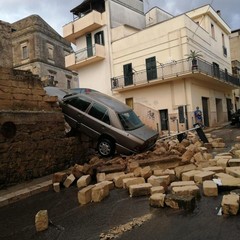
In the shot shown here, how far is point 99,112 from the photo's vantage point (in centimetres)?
1015

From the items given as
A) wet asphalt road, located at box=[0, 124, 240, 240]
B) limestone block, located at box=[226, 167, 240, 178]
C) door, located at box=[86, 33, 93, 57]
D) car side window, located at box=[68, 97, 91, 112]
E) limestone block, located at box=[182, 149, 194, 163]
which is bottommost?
wet asphalt road, located at box=[0, 124, 240, 240]

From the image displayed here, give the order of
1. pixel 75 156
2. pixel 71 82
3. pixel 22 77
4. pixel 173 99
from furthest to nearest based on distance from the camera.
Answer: pixel 71 82, pixel 173 99, pixel 75 156, pixel 22 77

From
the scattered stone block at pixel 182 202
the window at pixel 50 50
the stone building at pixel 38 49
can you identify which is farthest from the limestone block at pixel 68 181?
the window at pixel 50 50

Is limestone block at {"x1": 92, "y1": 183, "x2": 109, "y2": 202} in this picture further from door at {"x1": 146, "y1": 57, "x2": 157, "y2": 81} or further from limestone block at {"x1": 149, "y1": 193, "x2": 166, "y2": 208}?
door at {"x1": 146, "y1": 57, "x2": 157, "y2": 81}

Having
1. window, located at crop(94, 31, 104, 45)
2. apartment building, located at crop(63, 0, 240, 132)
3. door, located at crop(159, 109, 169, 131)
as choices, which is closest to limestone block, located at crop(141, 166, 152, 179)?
apartment building, located at crop(63, 0, 240, 132)

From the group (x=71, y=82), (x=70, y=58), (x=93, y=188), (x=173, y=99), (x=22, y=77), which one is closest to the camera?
(x=93, y=188)

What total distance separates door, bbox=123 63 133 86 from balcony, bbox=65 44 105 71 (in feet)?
7.83

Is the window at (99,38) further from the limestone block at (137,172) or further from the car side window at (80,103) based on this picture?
the limestone block at (137,172)

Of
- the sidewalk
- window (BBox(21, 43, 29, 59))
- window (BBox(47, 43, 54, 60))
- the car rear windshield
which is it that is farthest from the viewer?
window (BBox(47, 43, 54, 60))

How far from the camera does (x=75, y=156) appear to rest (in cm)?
929

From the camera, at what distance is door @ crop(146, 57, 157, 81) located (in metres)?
22.2

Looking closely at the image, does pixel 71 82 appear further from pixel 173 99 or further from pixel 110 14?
pixel 173 99

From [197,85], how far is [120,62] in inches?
271

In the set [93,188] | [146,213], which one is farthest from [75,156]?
[146,213]
